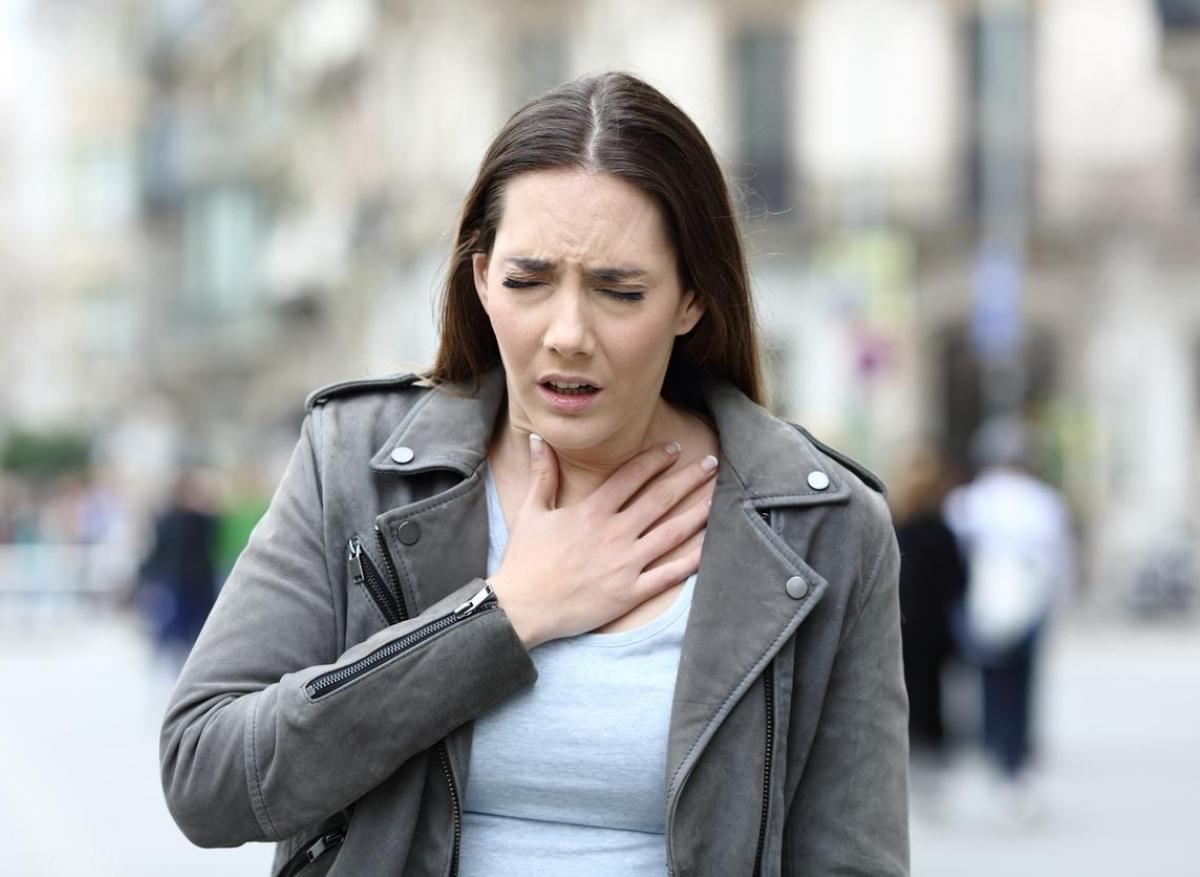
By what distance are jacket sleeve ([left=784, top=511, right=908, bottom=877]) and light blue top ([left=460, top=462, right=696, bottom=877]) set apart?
0.18 metres

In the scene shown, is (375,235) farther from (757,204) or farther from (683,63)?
(757,204)

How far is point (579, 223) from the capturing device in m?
2.52

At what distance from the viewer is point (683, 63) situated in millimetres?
30172

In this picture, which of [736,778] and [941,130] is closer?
[736,778]

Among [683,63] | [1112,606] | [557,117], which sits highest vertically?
[557,117]

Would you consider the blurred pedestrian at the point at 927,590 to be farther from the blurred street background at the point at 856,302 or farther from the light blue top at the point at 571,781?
the light blue top at the point at 571,781

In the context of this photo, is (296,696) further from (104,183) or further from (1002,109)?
(104,183)

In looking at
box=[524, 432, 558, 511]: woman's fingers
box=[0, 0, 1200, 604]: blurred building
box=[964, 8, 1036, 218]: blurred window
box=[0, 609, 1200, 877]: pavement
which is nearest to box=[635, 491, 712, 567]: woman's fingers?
box=[524, 432, 558, 511]: woman's fingers

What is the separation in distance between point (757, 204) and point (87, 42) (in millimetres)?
62204

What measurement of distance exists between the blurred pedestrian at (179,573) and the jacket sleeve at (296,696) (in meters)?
14.2

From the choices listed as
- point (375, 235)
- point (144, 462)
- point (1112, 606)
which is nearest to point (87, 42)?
point (144, 462)

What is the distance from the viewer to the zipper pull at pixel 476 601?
2.52 m

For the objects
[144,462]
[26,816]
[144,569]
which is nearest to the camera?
[26,816]

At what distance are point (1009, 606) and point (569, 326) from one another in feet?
30.0
